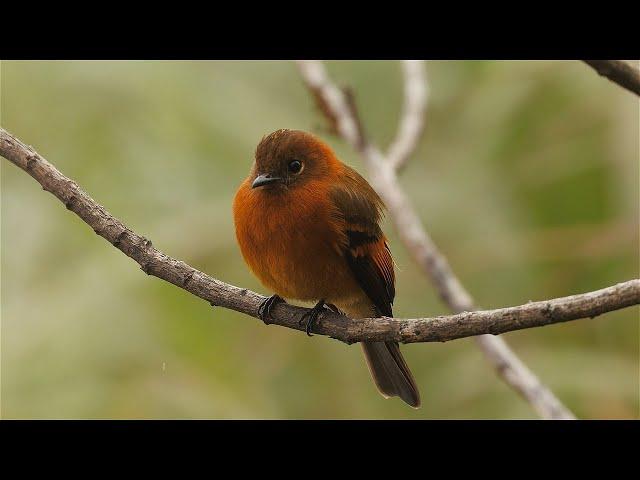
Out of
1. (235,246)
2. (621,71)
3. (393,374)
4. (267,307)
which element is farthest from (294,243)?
(621,71)

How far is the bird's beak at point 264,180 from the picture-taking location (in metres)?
3.99

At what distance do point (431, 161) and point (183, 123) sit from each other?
7.40ft

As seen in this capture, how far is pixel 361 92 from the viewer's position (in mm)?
7207

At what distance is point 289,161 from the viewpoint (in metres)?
4.20

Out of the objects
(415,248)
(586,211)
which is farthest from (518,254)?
(415,248)

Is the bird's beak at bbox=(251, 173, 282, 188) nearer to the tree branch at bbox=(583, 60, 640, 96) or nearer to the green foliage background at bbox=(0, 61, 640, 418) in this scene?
the green foliage background at bbox=(0, 61, 640, 418)

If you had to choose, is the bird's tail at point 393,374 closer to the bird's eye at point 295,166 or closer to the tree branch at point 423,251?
the tree branch at point 423,251

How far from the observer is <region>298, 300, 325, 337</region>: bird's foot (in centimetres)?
376

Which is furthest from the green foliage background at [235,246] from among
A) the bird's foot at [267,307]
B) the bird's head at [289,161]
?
the bird's head at [289,161]

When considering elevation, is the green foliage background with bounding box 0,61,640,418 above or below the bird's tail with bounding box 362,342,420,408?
above

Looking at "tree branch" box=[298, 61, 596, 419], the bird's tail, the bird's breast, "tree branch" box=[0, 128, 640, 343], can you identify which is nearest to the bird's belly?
the bird's breast

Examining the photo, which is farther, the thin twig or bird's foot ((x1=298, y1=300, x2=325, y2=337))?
the thin twig

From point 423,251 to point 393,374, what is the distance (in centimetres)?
65

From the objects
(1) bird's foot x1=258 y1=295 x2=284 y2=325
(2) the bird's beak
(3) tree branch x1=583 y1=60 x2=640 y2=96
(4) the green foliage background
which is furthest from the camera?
(4) the green foliage background
